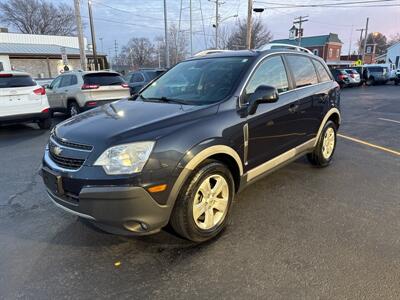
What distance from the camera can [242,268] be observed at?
272cm

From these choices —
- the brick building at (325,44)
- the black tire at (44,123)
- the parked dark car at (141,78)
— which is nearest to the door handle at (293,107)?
the black tire at (44,123)

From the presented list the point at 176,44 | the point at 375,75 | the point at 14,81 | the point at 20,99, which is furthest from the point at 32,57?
the point at 375,75

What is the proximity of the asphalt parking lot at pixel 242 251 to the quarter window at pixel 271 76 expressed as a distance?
1.39 metres

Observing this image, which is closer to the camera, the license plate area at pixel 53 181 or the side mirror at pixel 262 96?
the license plate area at pixel 53 181

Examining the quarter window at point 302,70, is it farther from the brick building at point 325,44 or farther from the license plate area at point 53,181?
the brick building at point 325,44

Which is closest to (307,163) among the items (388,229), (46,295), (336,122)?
(336,122)

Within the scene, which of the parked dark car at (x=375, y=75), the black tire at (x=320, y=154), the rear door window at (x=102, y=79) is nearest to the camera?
the black tire at (x=320, y=154)

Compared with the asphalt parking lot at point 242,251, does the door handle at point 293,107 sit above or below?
above

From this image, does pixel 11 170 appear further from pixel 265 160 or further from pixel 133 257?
pixel 265 160

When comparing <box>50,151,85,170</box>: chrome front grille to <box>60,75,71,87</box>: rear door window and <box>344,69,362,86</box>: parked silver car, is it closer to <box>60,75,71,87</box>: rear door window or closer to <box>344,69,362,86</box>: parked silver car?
<box>60,75,71,87</box>: rear door window

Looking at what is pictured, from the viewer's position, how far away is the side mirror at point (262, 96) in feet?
10.8

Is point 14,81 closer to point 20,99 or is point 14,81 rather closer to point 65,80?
point 20,99

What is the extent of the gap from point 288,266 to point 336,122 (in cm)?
343

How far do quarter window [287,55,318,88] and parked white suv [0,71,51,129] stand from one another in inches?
274
